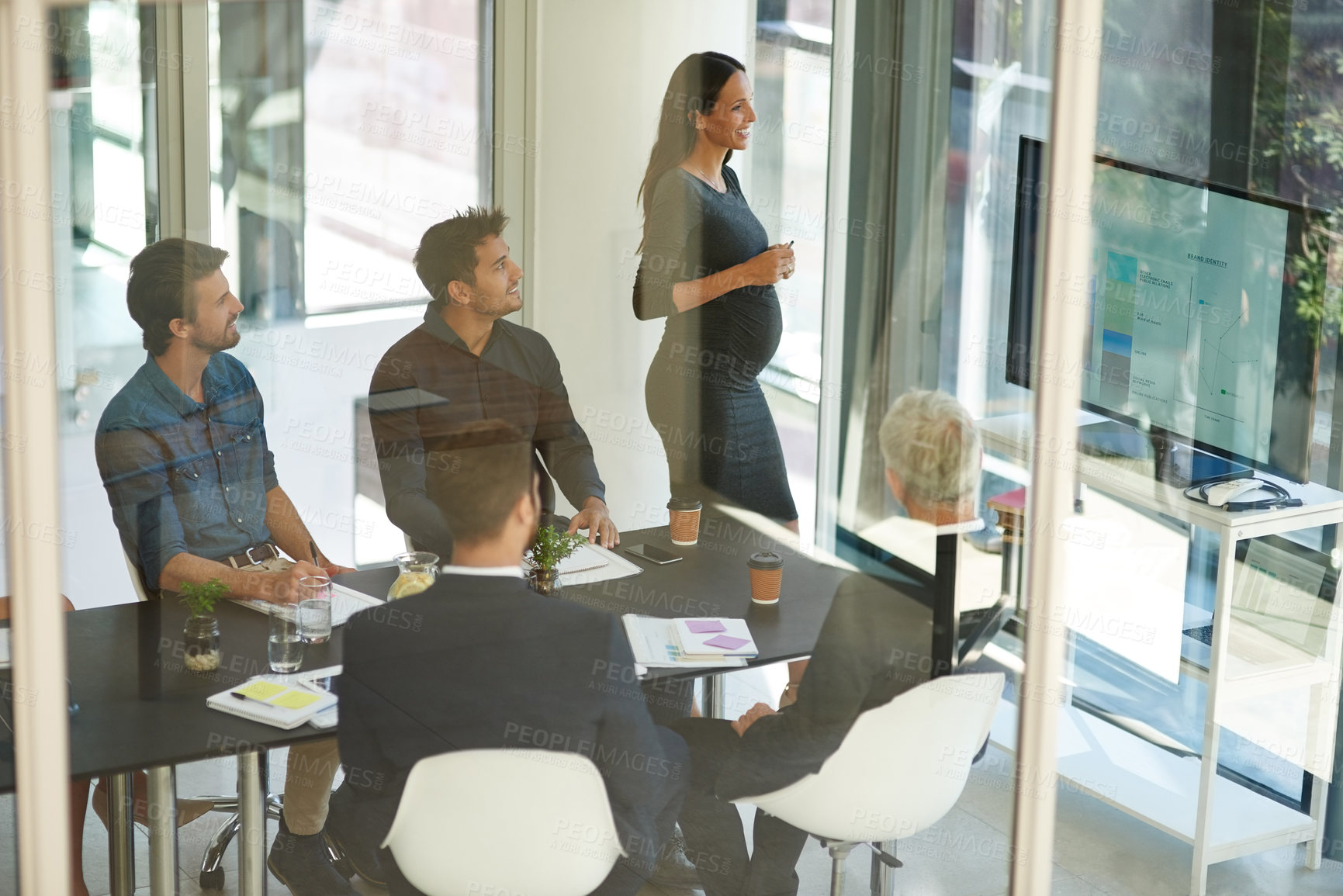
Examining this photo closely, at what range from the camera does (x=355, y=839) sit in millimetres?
2260

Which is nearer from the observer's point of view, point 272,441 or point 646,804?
point 646,804

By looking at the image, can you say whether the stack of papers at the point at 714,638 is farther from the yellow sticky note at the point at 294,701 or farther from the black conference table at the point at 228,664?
the yellow sticky note at the point at 294,701

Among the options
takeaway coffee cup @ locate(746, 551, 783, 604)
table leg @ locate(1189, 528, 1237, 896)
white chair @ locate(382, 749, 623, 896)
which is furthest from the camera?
table leg @ locate(1189, 528, 1237, 896)

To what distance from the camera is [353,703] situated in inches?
82.7

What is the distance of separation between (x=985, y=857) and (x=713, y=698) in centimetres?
59

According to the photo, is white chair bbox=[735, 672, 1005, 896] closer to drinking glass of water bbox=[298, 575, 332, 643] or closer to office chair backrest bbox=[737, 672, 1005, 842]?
office chair backrest bbox=[737, 672, 1005, 842]

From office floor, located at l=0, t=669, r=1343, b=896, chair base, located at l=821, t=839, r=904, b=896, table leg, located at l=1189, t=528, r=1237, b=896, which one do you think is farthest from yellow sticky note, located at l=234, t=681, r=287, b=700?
table leg, located at l=1189, t=528, r=1237, b=896

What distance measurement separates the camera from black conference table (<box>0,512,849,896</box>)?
79.8 inches

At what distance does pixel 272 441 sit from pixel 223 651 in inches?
66.1

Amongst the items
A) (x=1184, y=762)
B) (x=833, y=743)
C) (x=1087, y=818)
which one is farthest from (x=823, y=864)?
(x=1184, y=762)

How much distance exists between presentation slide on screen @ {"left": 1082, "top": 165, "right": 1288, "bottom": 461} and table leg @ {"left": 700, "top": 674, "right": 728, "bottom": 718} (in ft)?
3.20

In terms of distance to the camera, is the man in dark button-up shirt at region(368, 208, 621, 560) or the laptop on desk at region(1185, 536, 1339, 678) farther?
the man in dark button-up shirt at region(368, 208, 621, 560)

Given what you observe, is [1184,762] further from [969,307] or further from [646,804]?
[646,804]

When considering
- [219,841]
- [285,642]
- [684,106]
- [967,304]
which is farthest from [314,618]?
[684,106]
